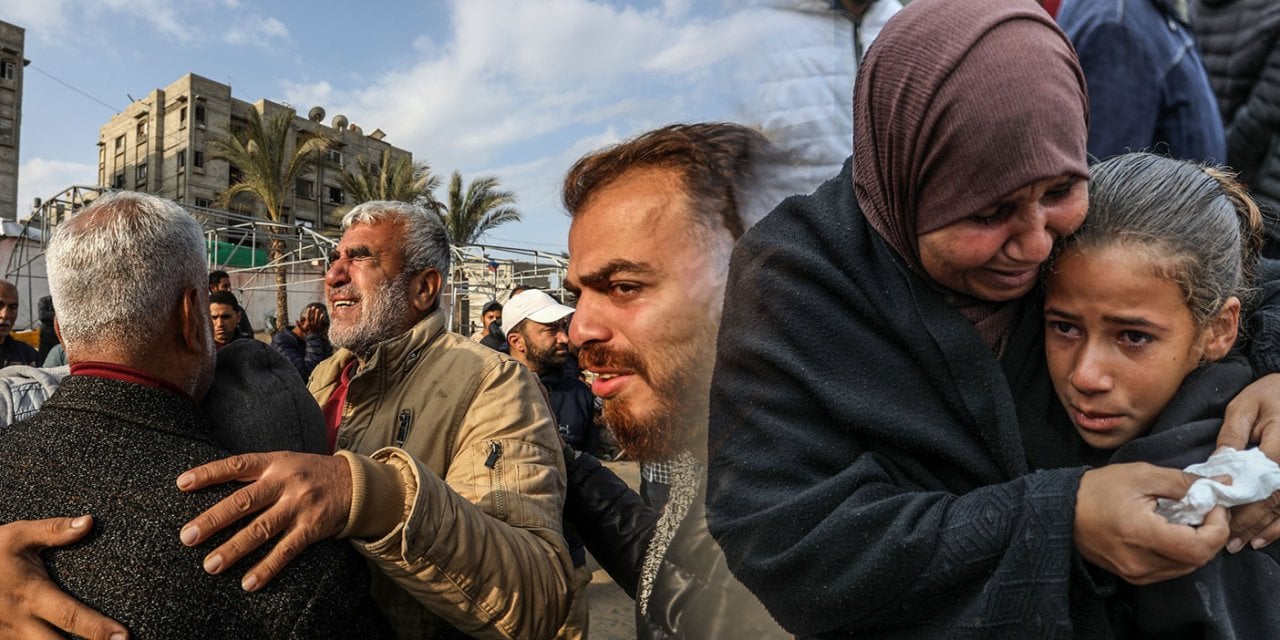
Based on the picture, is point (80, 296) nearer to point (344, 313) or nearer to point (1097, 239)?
point (344, 313)

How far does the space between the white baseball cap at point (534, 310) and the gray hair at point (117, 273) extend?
2.91m

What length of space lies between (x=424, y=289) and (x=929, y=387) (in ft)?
7.06

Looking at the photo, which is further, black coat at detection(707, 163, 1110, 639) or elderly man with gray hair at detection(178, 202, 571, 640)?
elderly man with gray hair at detection(178, 202, 571, 640)

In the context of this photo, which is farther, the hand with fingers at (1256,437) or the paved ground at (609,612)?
the paved ground at (609,612)

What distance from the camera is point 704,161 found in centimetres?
73

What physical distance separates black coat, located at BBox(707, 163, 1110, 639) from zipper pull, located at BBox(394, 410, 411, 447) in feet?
4.56

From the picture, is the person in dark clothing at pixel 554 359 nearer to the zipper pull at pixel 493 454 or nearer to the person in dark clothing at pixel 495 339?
the person in dark clothing at pixel 495 339

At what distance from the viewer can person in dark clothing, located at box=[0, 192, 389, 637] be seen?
48.2 inches

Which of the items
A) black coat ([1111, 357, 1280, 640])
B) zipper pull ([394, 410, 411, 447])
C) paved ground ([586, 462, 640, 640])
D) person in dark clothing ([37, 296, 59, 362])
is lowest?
paved ground ([586, 462, 640, 640])

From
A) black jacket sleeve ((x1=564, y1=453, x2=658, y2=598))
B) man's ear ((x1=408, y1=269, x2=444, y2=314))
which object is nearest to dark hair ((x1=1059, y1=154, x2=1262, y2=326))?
black jacket sleeve ((x1=564, y1=453, x2=658, y2=598))

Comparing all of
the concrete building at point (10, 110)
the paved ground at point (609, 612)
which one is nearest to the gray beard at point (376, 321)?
the paved ground at point (609, 612)

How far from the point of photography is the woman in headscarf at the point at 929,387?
2.10 ft

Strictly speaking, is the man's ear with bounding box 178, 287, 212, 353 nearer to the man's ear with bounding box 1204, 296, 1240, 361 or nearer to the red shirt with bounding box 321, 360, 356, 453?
the red shirt with bounding box 321, 360, 356, 453

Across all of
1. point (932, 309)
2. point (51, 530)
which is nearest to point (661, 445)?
point (932, 309)
